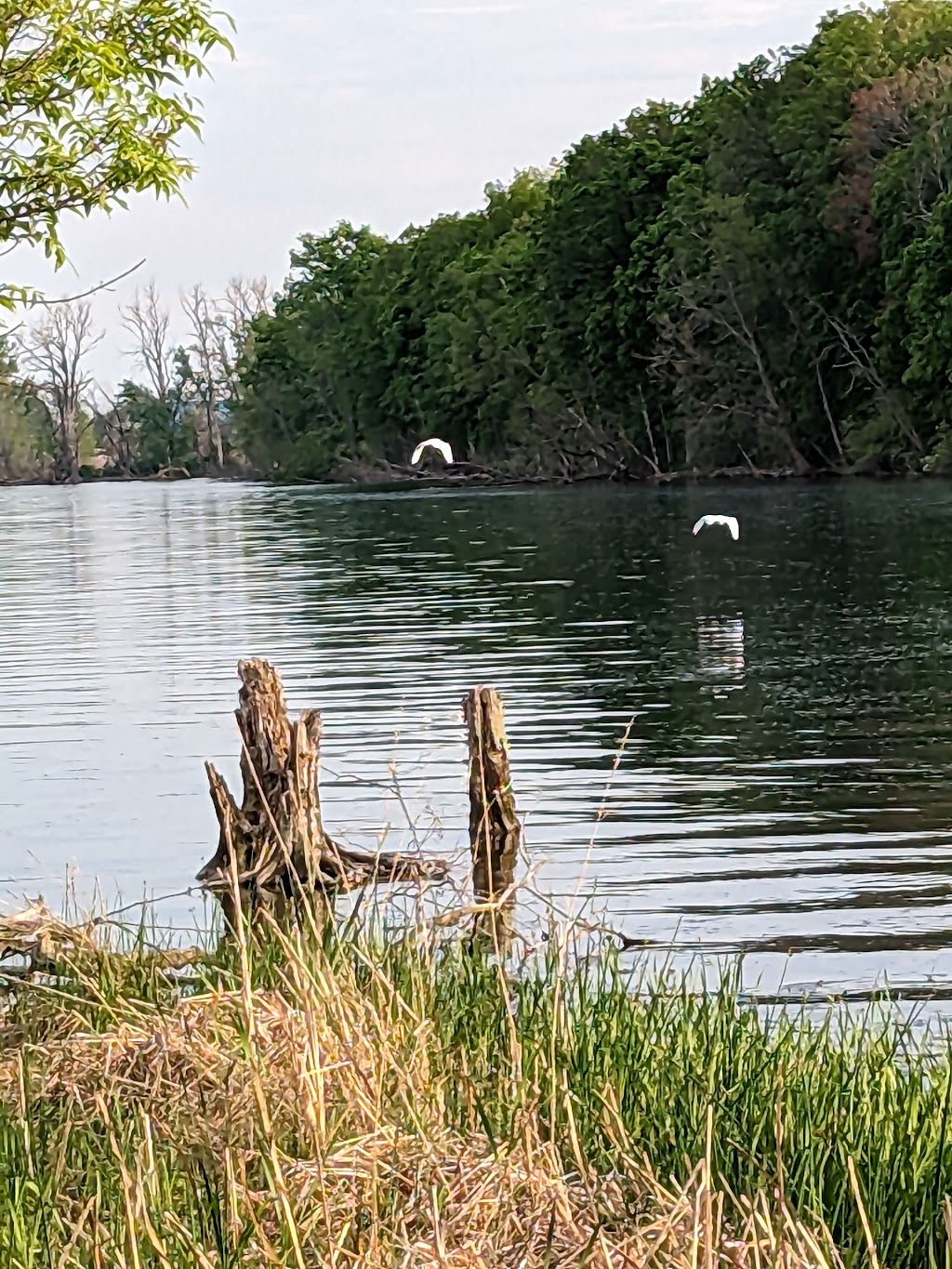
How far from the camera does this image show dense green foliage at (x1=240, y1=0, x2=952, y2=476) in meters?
76.2

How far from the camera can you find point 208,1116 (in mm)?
6809

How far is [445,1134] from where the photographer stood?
6.46m

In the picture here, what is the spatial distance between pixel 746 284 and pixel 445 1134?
7968 cm

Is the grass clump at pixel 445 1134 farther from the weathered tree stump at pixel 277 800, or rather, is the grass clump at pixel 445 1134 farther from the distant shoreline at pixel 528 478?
the distant shoreline at pixel 528 478

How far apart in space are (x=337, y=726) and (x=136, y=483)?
164 m

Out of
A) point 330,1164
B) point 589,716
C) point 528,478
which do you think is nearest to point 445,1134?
point 330,1164

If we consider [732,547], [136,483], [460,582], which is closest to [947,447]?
[732,547]

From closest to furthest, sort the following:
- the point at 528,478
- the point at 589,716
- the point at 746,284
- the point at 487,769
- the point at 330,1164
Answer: the point at 330,1164 < the point at 487,769 < the point at 589,716 < the point at 746,284 < the point at 528,478

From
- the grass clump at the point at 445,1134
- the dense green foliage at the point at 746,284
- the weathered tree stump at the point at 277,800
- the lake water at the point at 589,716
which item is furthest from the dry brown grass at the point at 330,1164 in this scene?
the dense green foliage at the point at 746,284

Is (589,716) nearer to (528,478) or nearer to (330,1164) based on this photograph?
(330,1164)

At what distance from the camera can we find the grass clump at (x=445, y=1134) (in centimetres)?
567

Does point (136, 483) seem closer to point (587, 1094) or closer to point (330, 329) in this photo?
point (330, 329)

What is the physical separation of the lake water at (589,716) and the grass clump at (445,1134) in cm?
89

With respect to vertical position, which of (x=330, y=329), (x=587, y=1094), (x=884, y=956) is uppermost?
(x=330, y=329)
